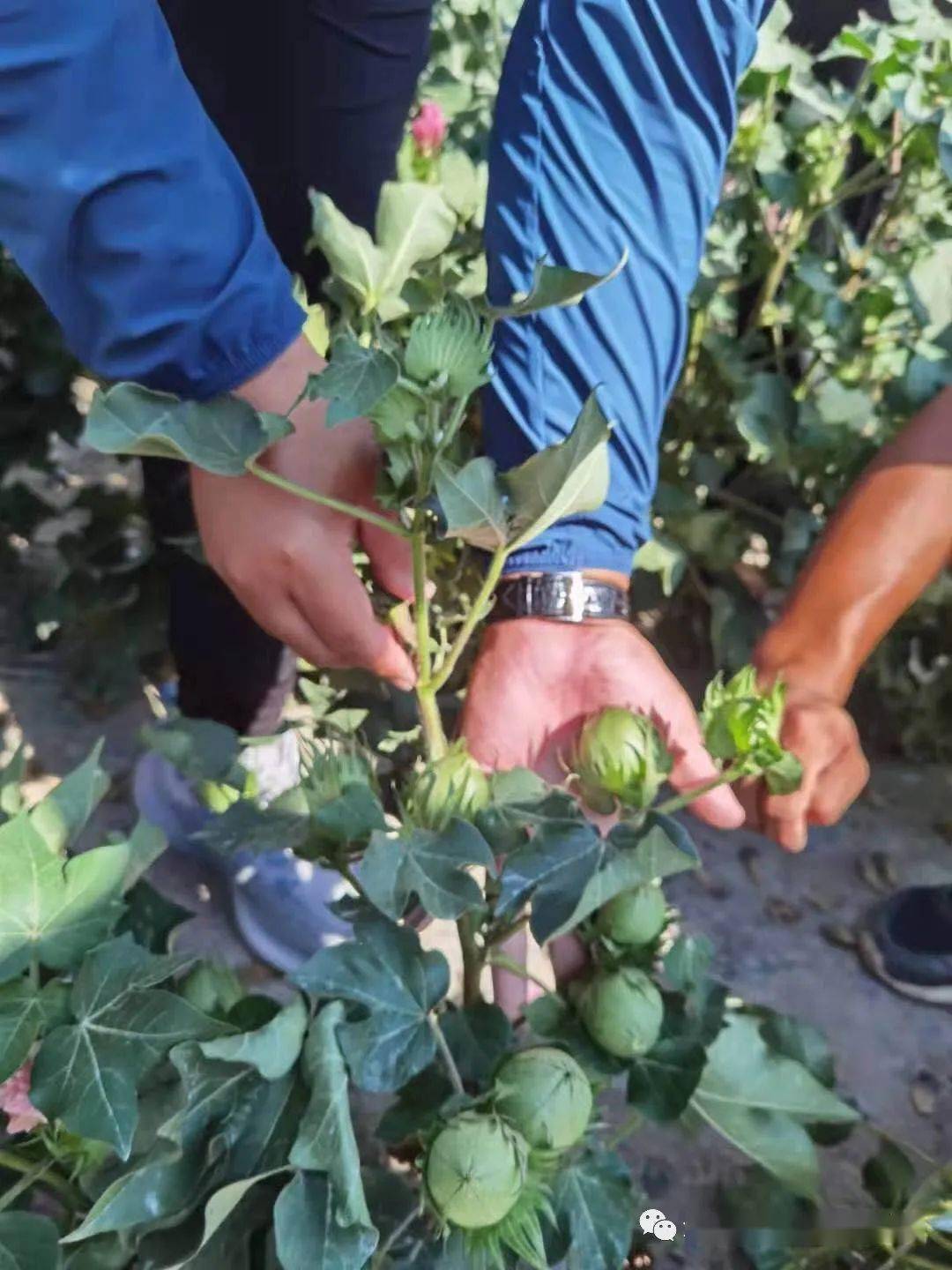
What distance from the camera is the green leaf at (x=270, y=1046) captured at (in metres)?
0.44

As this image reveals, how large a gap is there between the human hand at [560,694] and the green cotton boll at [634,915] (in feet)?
0.39

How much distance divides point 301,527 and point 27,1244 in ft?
1.05

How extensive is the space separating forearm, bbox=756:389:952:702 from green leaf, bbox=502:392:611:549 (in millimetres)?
289

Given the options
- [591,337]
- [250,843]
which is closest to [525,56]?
[591,337]

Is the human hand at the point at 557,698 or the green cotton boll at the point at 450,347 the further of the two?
the human hand at the point at 557,698

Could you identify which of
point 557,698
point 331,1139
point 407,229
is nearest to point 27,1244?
point 331,1139

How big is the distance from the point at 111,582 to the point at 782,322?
711 millimetres

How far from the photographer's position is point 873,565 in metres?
0.73

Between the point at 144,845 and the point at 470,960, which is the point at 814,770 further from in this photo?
the point at 144,845

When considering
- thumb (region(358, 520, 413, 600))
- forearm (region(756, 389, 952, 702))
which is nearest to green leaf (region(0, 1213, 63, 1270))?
thumb (region(358, 520, 413, 600))

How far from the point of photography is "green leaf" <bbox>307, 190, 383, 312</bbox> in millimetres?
541

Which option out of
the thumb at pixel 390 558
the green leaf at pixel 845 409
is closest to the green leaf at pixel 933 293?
the green leaf at pixel 845 409

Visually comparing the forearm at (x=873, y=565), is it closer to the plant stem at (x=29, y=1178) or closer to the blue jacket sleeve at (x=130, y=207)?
the blue jacket sleeve at (x=130, y=207)

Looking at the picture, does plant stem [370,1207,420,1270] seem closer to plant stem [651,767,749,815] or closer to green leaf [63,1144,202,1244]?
green leaf [63,1144,202,1244]
